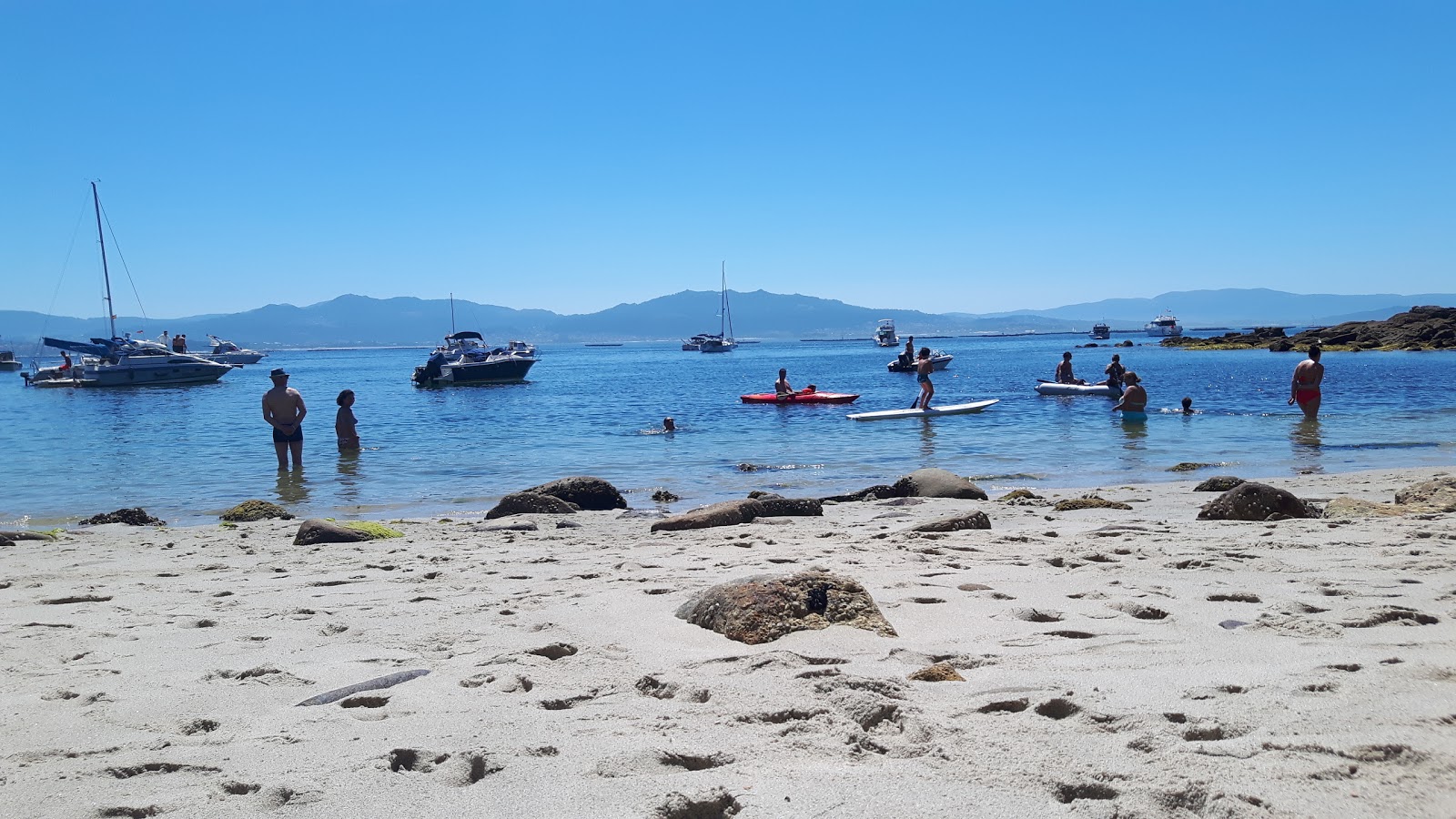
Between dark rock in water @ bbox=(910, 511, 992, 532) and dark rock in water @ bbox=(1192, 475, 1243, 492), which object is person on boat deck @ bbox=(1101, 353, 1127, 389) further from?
dark rock in water @ bbox=(910, 511, 992, 532)

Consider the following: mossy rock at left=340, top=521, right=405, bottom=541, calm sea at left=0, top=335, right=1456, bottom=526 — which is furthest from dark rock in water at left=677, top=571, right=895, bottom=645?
calm sea at left=0, top=335, right=1456, bottom=526

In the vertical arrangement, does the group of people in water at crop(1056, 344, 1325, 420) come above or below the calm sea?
above

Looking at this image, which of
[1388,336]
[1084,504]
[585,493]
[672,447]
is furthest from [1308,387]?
[1388,336]

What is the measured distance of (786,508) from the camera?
Answer: 31.4ft

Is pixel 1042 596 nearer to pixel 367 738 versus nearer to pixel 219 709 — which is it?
pixel 367 738

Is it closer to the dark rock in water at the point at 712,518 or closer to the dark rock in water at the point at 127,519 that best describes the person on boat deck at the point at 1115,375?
the dark rock in water at the point at 712,518

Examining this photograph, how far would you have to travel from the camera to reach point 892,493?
10914mm

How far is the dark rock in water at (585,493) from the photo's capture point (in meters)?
11.2

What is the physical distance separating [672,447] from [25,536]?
11951 mm

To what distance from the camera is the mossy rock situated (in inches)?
345

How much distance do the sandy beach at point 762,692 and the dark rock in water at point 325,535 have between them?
177 centimetres

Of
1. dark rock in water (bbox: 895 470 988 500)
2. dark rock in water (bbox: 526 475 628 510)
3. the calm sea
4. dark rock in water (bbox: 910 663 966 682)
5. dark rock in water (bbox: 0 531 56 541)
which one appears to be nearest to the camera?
dark rock in water (bbox: 910 663 966 682)

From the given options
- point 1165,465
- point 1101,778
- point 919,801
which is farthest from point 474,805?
point 1165,465

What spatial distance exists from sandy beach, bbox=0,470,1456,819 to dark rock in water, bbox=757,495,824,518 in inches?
106
